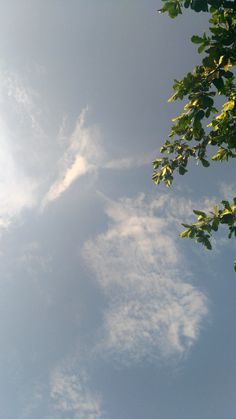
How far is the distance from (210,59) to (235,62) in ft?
1.90

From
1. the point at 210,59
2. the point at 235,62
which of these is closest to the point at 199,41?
the point at 210,59

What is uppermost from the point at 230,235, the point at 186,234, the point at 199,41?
the point at 199,41

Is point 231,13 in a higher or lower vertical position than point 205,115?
higher

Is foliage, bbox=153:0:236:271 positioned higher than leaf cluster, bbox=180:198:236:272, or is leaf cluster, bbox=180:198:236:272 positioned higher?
foliage, bbox=153:0:236:271

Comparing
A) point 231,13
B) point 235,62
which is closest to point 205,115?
point 235,62

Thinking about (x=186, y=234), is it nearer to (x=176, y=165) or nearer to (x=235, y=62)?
(x=176, y=165)

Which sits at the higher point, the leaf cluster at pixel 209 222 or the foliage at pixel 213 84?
the foliage at pixel 213 84

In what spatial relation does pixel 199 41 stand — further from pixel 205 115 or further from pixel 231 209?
pixel 231 209

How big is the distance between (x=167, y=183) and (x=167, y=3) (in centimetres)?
457

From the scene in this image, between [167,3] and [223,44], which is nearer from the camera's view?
[223,44]

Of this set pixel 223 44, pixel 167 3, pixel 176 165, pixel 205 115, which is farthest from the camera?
pixel 176 165

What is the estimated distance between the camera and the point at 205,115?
717 centimetres

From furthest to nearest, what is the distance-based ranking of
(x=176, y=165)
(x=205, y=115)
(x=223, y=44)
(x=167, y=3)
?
1. (x=176, y=165)
2. (x=205, y=115)
3. (x=167, y=3)
4. (x=223, y=44)

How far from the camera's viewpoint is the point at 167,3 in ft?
21.9
